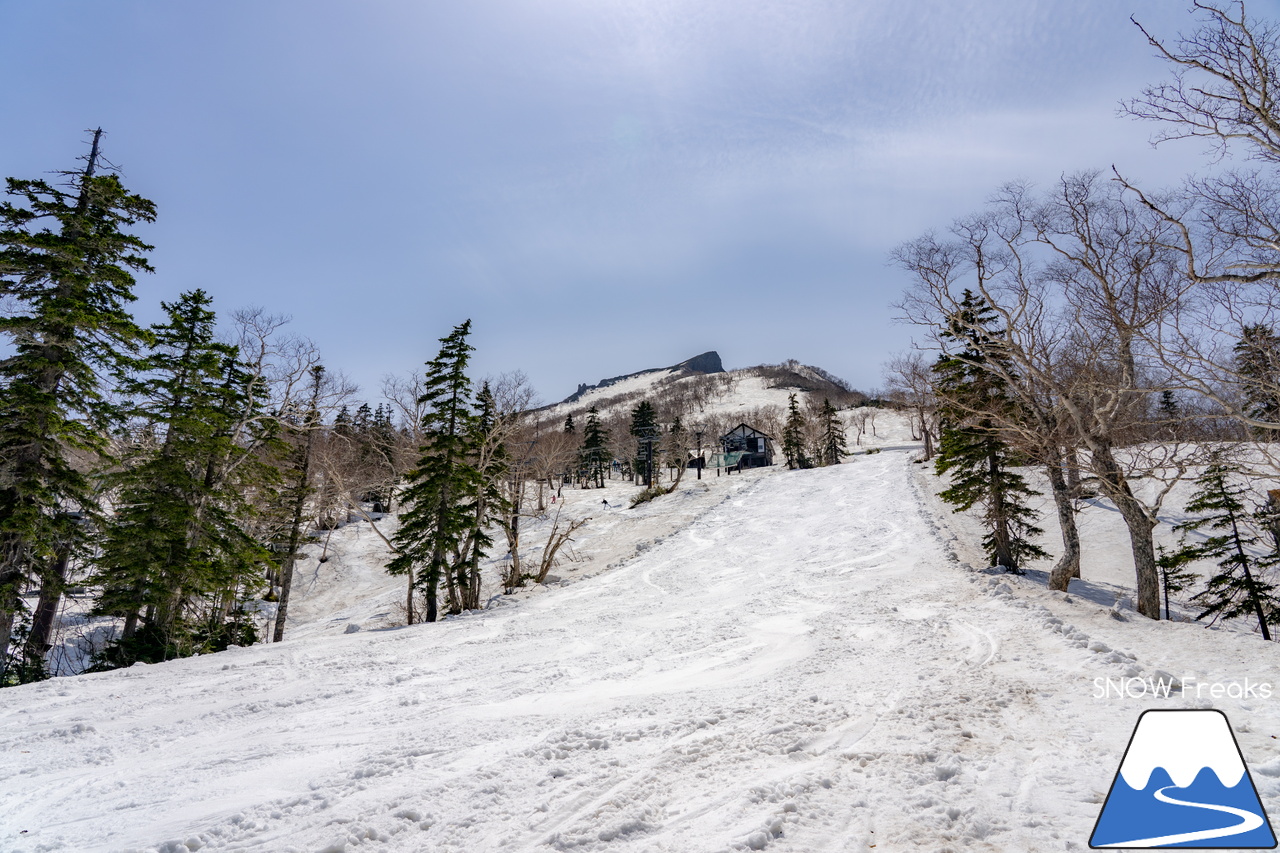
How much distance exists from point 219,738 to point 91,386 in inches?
483

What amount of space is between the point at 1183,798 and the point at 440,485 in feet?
54.2

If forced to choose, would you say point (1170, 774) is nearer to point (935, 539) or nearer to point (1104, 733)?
point (1104, 733)

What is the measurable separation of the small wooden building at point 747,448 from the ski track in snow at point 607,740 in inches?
2636

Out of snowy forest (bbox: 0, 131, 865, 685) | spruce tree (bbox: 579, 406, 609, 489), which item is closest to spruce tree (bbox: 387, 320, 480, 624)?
snowy forest (bbox: 0, 131, 865, 685)

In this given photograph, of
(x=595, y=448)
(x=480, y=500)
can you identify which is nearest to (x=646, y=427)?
(x=595, y=448)

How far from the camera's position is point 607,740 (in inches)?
209

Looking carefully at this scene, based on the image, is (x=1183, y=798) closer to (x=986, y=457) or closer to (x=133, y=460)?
(x=986, y=457)

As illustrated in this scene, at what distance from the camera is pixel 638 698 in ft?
22.0

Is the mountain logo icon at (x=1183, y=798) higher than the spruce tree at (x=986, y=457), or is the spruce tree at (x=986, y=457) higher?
the spruce tree at (x=986, y=457)

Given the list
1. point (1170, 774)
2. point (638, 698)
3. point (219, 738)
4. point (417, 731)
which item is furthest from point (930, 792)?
point (219, 738)

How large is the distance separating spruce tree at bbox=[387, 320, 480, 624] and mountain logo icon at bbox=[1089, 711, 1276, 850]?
15587 mm

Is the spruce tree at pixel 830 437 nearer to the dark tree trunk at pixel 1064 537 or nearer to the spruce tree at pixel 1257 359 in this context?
the dark tree trunk at pixel 1064 537

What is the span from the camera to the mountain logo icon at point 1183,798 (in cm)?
324

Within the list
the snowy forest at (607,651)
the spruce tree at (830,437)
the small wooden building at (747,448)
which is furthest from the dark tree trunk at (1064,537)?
the small wooden building at (747,448)
